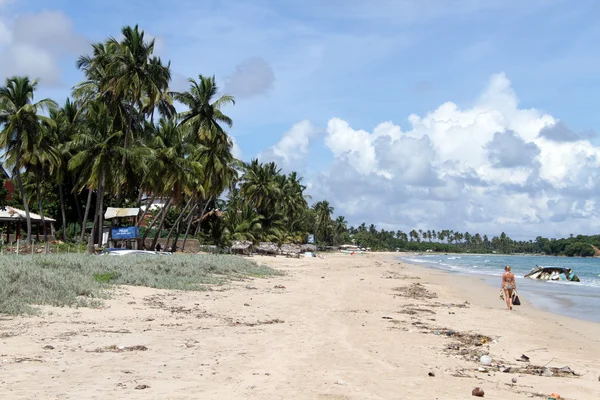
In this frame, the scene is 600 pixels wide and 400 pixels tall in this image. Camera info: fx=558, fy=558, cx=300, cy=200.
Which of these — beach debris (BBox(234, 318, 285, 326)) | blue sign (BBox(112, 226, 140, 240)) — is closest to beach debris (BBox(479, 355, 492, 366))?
beach debris (BBox(234, 318, 285, 326))

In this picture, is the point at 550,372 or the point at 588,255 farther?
the point at 588,255

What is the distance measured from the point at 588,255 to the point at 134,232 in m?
177

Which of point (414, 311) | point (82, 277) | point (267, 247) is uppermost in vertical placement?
point (267, 247)

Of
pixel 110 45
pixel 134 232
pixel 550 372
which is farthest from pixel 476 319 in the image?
pixel 110 45

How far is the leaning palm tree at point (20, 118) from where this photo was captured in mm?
34438

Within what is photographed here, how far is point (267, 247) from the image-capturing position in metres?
55.0

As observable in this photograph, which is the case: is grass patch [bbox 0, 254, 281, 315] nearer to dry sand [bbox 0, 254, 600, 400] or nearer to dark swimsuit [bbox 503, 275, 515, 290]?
dry sand [bbox 0, 254, 600, 400]

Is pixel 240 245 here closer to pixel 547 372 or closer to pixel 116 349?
pixel 116 349

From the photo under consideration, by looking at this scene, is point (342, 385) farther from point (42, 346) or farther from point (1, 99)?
point (1, 99)

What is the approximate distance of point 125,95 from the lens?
112ft

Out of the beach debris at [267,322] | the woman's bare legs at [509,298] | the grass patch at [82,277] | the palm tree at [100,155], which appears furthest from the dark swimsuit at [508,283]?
the palm tree at [100,155]

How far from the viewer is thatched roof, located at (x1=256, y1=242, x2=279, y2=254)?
54.4 meters

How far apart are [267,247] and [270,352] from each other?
4682cm

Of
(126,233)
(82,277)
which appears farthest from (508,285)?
(126,233)
